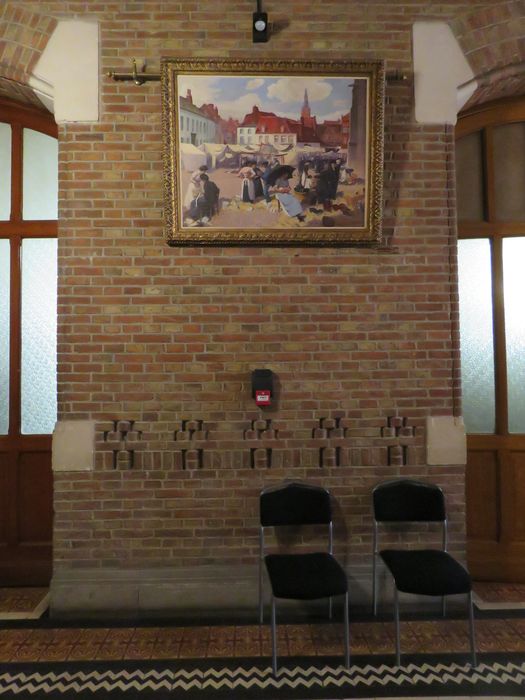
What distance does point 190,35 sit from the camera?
3.63 m

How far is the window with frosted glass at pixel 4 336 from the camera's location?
409 cm

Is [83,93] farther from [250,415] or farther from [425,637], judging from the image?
[425,637]

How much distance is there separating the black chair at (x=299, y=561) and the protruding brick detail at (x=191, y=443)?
506 mm

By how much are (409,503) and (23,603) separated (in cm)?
275

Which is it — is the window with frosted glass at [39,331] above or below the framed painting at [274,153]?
below

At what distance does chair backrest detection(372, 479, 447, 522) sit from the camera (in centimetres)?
354

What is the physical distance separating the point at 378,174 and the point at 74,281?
2.15 meters

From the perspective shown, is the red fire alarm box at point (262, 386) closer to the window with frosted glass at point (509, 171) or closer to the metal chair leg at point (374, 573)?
the metal chair leg at point (374, 573)

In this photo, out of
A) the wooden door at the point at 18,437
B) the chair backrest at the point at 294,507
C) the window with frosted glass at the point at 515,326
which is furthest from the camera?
the window with frosted glass at the point at 515,326

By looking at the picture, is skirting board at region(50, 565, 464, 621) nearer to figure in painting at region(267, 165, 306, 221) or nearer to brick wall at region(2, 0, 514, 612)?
brick wall at region(2, 0, 514, 612)

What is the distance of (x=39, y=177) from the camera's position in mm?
4117

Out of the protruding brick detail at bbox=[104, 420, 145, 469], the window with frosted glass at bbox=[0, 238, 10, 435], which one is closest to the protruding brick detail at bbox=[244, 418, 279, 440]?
the protruding brick detail at bbox=[104, 420, 145, 469]

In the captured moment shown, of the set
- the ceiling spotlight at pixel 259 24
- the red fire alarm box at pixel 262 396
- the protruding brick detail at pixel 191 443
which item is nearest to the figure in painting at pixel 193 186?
the ceiling spotlight at pixel 259 24

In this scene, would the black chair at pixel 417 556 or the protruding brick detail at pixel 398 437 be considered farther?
the protruding brick detail at pixel 398 437
